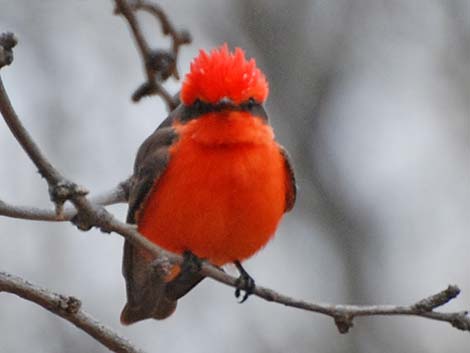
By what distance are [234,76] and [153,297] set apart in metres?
1.39

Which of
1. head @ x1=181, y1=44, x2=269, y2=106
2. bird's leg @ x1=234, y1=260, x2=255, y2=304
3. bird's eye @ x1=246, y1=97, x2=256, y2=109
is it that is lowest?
bird's leg @ x1=234, y1=260, x2=255, y2=304

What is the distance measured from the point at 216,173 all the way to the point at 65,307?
1134mm

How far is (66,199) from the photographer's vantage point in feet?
10.2

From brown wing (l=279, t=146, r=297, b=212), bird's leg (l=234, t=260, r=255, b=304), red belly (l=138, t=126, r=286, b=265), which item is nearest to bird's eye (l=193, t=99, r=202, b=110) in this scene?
red belly (l=138, t=126, r=286, b=265)

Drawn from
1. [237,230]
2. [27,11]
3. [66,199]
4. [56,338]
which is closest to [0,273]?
[66,199]

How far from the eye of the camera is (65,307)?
12.5ft

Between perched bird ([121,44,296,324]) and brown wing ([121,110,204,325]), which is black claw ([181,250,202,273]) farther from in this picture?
brown wing ([121,110,204,325])

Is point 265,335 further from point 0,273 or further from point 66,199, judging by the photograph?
point 66,199

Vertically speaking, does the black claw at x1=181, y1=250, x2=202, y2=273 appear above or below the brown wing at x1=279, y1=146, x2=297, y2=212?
below

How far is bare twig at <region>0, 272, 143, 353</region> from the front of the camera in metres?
3.79

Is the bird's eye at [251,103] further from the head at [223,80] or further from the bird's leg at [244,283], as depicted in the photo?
the bird's leg at [244,283]

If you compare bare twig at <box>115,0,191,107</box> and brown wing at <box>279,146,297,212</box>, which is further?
brown wing at <box>279,146,297,212</box>

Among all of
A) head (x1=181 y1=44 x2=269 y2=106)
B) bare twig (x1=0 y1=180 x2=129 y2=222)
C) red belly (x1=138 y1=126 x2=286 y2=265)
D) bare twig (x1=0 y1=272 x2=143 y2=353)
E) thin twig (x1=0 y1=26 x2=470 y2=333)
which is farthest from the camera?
red belly (x1=138 y1=126 x2=286 y2=265)

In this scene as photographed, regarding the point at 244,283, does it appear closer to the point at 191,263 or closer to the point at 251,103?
the point at 191,263
